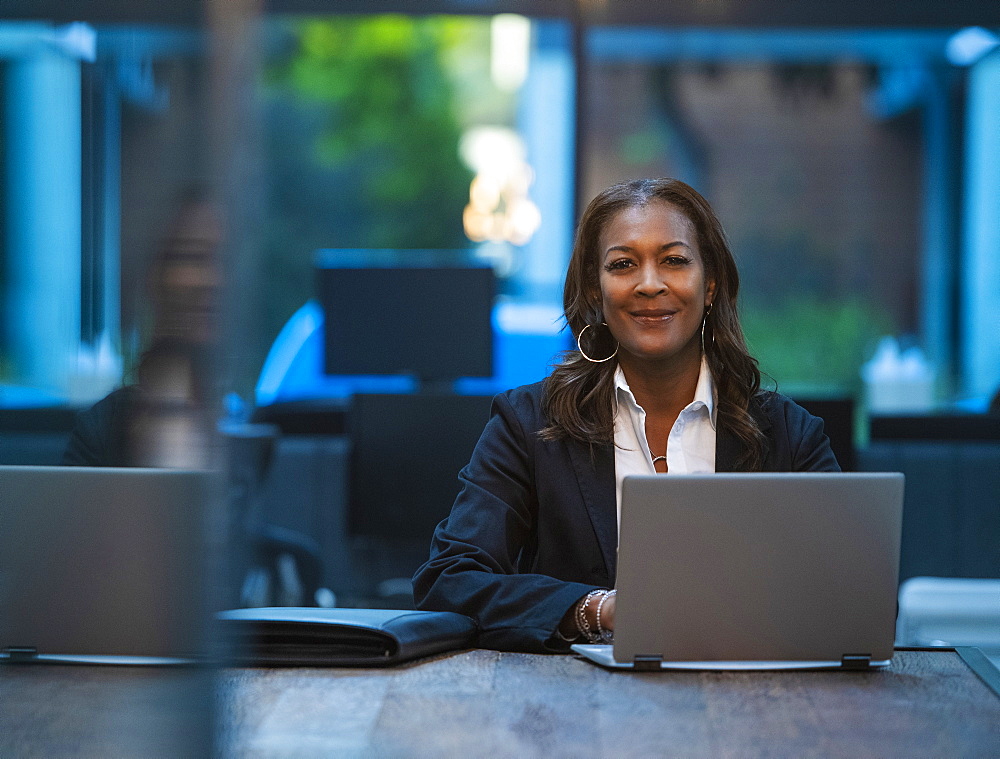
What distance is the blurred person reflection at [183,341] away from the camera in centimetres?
67

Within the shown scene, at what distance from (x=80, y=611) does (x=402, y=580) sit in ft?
9.29

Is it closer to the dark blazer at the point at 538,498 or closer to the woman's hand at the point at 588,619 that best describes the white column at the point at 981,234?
the dark blazer at the point at 538,498

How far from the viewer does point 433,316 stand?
3.85 meters

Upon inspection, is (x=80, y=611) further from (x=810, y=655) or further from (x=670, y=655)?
(x=810, y=655)

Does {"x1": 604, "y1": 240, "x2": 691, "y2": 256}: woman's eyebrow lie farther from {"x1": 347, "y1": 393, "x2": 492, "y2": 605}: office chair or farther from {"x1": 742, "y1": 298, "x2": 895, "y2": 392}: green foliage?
{"x1": 742, "y1": 298, "x2": 895, "y2": 392}: green foliage

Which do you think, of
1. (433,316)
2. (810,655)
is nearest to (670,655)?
(810,655)

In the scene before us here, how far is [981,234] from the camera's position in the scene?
23.8 feet

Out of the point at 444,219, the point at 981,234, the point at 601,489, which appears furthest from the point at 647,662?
the point at 444,219

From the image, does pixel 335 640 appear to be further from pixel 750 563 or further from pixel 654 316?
pixel 654 316

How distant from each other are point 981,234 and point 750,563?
6705 mm

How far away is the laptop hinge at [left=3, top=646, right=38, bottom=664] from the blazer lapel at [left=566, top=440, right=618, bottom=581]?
88 cm

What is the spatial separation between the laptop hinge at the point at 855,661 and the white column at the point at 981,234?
5853 millimetres

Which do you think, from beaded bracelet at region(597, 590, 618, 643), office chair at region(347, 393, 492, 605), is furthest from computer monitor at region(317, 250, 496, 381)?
beaded bracelet at region(597, 590, 618, 643)

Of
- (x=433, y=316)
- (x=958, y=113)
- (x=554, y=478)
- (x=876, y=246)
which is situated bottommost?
(x=554, y=478)
